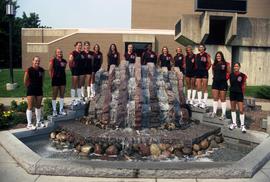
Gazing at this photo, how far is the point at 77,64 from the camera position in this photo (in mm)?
12125

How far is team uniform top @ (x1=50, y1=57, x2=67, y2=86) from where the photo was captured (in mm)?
11078

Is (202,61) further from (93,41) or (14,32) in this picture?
(14,32)

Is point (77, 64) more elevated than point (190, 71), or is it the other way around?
point (77, 64)

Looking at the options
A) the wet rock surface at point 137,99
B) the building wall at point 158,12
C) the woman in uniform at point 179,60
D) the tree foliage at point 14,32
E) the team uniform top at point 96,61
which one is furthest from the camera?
the building wall at point 158,12

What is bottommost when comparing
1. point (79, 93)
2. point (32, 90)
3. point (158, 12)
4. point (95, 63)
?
point (79, 93)

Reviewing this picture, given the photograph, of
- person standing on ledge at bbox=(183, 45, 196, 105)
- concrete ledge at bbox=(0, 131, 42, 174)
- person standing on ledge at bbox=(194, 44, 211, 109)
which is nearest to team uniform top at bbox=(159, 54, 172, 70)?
person standing on ledge at bbox=(183, 45, 196, 105)

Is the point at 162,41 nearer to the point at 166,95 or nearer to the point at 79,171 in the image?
the point at 166,95

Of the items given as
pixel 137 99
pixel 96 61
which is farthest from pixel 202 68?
pixel 96 61

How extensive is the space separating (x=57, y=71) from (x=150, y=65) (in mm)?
2890

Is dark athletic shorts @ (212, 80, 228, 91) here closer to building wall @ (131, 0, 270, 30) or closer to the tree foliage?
the tree foliage

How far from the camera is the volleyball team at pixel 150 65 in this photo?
10125 mm

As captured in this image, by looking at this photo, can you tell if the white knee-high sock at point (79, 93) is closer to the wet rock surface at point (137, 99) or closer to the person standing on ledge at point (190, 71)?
the wet rock surface at point (137, 99)

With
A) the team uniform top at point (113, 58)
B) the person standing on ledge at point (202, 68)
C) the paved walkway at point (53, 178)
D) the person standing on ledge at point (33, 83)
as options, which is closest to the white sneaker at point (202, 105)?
the person standing on ledge at point (202, 68)

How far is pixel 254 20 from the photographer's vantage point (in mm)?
25094
